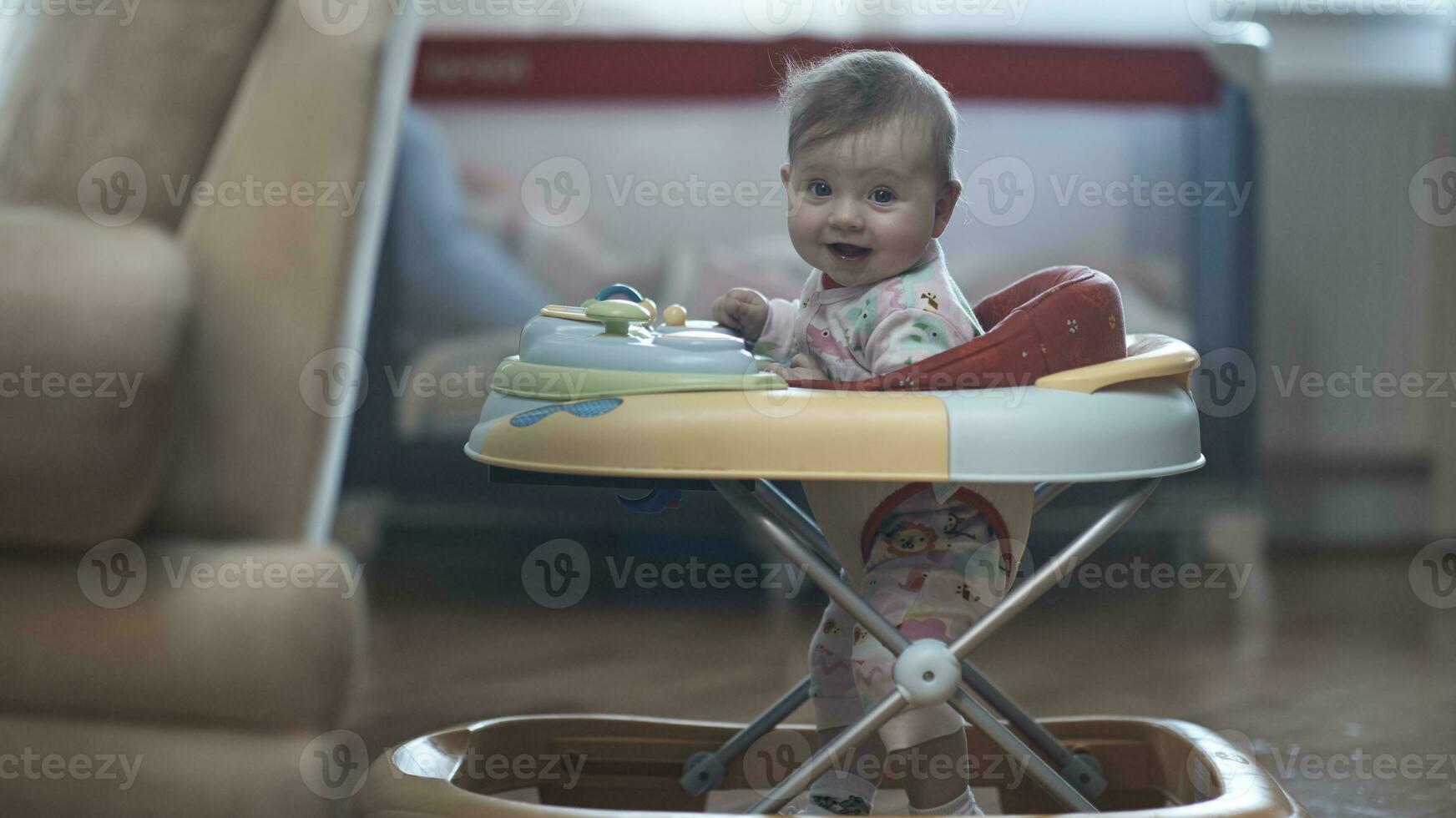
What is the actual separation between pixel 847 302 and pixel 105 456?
460 millimetres

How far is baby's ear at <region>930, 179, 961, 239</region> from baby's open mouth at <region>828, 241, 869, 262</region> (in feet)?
0.16

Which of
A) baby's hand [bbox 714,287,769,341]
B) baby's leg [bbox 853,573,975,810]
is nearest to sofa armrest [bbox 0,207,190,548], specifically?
baby's hand [bbox 714,287,769,341]

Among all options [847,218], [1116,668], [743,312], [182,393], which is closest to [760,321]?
[743,312]

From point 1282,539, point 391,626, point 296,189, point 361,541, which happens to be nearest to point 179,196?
point 296,189

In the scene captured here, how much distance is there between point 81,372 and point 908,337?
1.59 ft

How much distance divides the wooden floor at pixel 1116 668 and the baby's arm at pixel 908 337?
51 cm

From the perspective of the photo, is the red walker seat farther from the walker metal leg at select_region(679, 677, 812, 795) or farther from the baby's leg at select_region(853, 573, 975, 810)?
the walker metal leg at select_region(679, 677, 812, 795)

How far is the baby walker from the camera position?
69 cm

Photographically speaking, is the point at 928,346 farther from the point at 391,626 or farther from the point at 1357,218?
the point at 1357,218

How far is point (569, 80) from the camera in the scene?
6.04 feet

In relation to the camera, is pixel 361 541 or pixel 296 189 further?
pixel 361 541

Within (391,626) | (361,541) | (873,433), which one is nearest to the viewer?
(873,433)

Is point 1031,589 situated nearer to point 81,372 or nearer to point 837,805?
point 837,805

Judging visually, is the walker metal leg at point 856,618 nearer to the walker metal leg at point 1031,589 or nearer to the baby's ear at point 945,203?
the walker metal leg at point 1031,589
